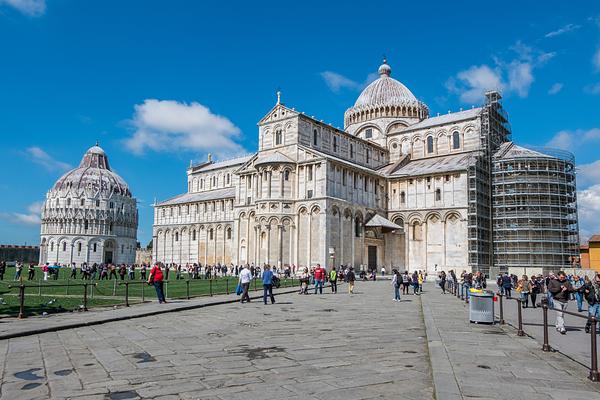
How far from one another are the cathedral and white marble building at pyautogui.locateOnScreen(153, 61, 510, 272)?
10cm

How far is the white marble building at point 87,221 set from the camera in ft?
307

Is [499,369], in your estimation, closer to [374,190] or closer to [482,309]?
[482,309]

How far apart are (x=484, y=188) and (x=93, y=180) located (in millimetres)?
80932

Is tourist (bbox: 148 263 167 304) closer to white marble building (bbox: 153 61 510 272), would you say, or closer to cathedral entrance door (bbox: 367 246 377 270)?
white marble building (bbox: 153 61 510 272)

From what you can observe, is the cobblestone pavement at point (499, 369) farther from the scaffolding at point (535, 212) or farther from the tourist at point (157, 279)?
the scaffolding at point (535, 212)

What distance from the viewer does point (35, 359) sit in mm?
8156

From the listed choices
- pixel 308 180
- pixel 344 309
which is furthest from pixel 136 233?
pixel 344 309

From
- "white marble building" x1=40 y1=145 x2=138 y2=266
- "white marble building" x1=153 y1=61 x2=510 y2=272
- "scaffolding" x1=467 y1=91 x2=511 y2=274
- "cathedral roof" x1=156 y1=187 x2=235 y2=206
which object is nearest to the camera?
"white marble building" x1=153 y1=61 x2=510 y2=272

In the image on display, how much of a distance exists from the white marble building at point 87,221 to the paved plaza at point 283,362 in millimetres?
88532

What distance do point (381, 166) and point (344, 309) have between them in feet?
127

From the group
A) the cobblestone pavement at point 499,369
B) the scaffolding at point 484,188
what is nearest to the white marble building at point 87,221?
the scaffolding at point 484,188

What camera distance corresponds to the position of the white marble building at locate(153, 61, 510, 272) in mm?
42188

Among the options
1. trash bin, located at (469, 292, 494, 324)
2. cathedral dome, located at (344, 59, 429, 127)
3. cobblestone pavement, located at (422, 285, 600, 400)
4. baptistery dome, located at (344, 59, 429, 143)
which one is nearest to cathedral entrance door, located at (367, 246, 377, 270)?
baptistery dome, located at (344, 59, 429, 143)

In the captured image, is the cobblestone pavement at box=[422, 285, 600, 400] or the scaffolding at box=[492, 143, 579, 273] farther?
the scaffolding at box=[492, 143, 579, 273]
